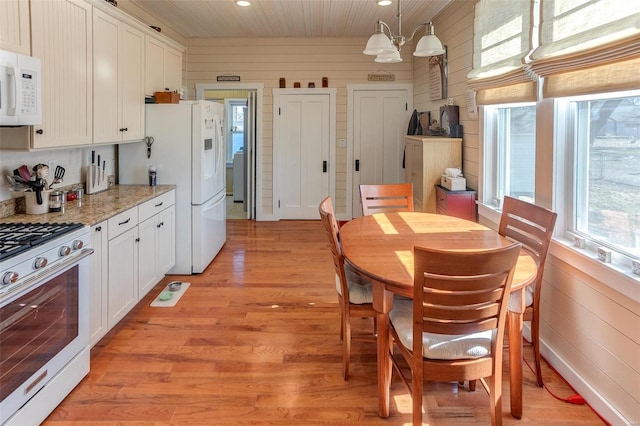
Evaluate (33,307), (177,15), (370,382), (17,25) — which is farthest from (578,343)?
(177,15)

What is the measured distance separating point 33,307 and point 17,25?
1.53m

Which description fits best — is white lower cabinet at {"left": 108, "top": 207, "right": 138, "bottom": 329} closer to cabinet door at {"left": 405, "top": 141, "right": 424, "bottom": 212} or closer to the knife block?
the knife block

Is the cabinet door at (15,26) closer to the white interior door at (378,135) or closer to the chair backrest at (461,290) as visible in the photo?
the chair backrest at (461,290)

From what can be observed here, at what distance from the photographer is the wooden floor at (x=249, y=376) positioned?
2225mm

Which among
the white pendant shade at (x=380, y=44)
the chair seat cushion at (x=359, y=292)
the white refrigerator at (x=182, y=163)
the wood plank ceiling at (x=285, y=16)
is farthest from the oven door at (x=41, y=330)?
the wood plank ceiling at (x=285, y=16)

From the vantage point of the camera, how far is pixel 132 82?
13.1 ft

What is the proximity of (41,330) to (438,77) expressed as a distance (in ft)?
15.2

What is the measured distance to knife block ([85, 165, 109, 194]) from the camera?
370cm

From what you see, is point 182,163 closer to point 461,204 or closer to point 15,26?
point 15,26

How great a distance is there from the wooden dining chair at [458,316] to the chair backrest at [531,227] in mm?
608

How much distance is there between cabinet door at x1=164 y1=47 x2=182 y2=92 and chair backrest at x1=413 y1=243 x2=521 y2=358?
13.2 ft

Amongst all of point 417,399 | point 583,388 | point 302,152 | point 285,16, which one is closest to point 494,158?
point 583,388

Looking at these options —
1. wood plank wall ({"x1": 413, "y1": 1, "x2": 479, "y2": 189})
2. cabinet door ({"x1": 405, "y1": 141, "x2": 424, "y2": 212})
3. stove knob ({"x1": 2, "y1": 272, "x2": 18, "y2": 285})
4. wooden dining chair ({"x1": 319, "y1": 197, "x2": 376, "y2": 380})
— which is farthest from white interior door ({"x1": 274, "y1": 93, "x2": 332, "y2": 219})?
stove knob ({"x1": 2, "y1": 272, "x2": 18, "y2": 285})

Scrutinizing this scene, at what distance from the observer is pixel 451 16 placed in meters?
4.85
